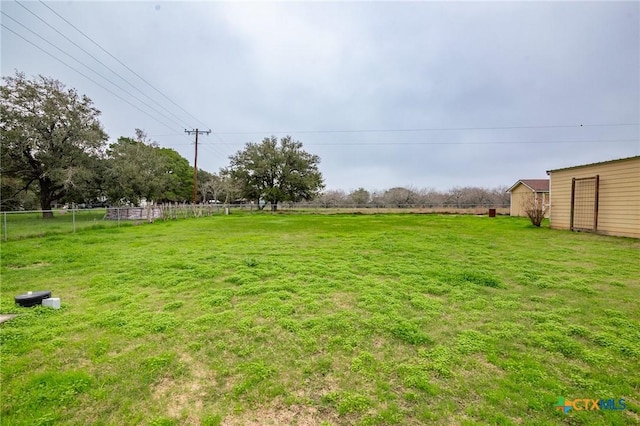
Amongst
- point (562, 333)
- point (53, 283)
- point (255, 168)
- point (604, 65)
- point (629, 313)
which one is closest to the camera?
point (562, 333)

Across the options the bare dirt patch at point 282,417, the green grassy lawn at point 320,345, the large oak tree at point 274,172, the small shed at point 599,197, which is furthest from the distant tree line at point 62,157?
the bare dirt patch at point 282,417

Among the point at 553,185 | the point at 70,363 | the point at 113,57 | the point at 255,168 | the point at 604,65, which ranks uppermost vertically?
the point at 604,65

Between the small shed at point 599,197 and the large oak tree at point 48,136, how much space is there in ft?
91.3

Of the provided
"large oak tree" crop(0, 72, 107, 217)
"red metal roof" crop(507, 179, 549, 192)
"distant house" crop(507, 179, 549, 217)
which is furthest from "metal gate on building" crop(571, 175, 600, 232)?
"large oak tree" crop(0, 72, 107, 217)

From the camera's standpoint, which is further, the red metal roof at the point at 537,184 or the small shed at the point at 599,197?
the red metal roof at the point at 537,184

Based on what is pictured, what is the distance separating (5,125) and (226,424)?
25.9 meters

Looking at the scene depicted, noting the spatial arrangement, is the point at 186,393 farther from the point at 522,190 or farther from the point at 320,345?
the point at 522,190

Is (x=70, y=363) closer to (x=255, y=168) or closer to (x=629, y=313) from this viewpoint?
(x=629, y=313)

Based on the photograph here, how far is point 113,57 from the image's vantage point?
43.8ft

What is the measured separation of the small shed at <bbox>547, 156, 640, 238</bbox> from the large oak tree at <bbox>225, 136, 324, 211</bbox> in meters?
23.7

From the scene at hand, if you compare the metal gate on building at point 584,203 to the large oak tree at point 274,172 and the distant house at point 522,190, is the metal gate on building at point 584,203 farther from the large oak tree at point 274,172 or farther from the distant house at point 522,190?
the large oak tree at point 274,172

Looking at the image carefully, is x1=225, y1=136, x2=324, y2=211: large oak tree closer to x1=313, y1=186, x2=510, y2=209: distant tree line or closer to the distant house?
x1=313, y1=186, x2=510, y2=209: distant tree line

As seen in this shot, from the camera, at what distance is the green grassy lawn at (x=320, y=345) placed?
188 cm

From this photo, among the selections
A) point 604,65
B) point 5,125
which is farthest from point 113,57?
point 604,65
